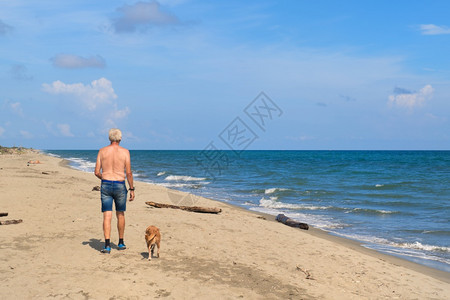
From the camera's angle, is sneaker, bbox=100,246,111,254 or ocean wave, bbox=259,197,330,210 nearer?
sneaker, bbox=100,246,111,254

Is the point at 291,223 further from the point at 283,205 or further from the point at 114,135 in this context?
the point at 114,135

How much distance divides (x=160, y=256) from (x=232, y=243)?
2.01 m

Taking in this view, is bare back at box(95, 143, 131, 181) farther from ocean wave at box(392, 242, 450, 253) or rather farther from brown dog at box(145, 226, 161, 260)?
ocean wave at box(392, 242, 450, 253)

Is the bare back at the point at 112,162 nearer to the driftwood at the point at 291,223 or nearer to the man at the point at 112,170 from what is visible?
the man at the point at 112,170

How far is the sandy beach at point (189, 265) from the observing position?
521 cm

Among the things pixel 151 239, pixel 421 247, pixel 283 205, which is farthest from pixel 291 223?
pixel 151 239

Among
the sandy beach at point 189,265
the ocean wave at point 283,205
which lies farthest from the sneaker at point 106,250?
the ocean wave at point 283,205

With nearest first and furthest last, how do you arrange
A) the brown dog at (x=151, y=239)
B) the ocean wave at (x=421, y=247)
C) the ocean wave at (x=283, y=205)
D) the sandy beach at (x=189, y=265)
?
the sandy beach at (x=189, y=265), the brown dog at (x=151, y=239), the ocean wave at (x=421, y=247), the ocean wave at (x=283, y=205)

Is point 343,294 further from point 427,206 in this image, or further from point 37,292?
point 427,206

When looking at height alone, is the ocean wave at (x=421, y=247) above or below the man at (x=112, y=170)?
below

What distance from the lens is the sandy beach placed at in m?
5.21

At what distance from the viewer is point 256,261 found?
7.00 m

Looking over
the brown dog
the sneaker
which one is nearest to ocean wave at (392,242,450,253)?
the brown dog

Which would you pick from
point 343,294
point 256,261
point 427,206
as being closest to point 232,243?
point 256,261
